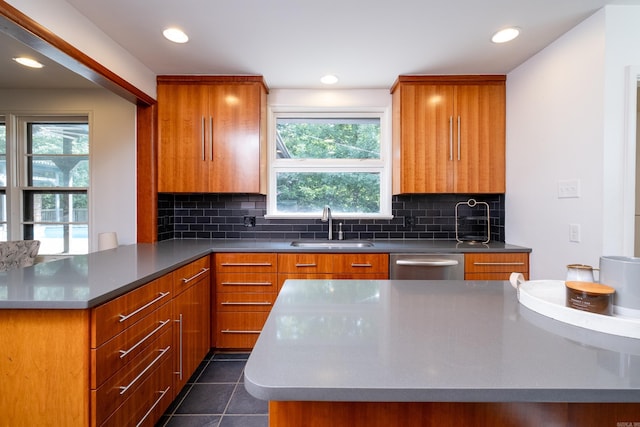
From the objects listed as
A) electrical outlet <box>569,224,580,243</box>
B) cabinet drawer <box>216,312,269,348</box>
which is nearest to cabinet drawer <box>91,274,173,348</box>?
cabinet drawer <box>216,312,269,348</box>

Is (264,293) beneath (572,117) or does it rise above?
beneath

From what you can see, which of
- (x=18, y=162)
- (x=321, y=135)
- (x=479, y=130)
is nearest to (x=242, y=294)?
(x=321, y=135)

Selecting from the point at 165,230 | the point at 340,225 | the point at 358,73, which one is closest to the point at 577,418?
the point at 340,225

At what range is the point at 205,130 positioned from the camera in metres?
2.66

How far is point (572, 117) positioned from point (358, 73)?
5.18 ft

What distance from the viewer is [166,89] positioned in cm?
265

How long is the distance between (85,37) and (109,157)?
1255mm

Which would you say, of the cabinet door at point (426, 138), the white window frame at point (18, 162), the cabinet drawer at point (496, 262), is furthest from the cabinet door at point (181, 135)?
the cabinet drawer at point (496, 262)

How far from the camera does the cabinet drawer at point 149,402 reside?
1.31 metres

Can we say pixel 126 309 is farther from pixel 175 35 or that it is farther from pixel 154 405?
pixel 175 35

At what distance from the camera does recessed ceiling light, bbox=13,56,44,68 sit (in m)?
2.39

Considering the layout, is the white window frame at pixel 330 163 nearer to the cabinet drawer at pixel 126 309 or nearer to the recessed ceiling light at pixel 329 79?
the recessed ceiling light at pixel 329 79

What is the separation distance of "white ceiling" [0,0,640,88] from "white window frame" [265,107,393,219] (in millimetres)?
413

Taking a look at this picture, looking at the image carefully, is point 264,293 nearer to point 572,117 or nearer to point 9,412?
point 9,412
